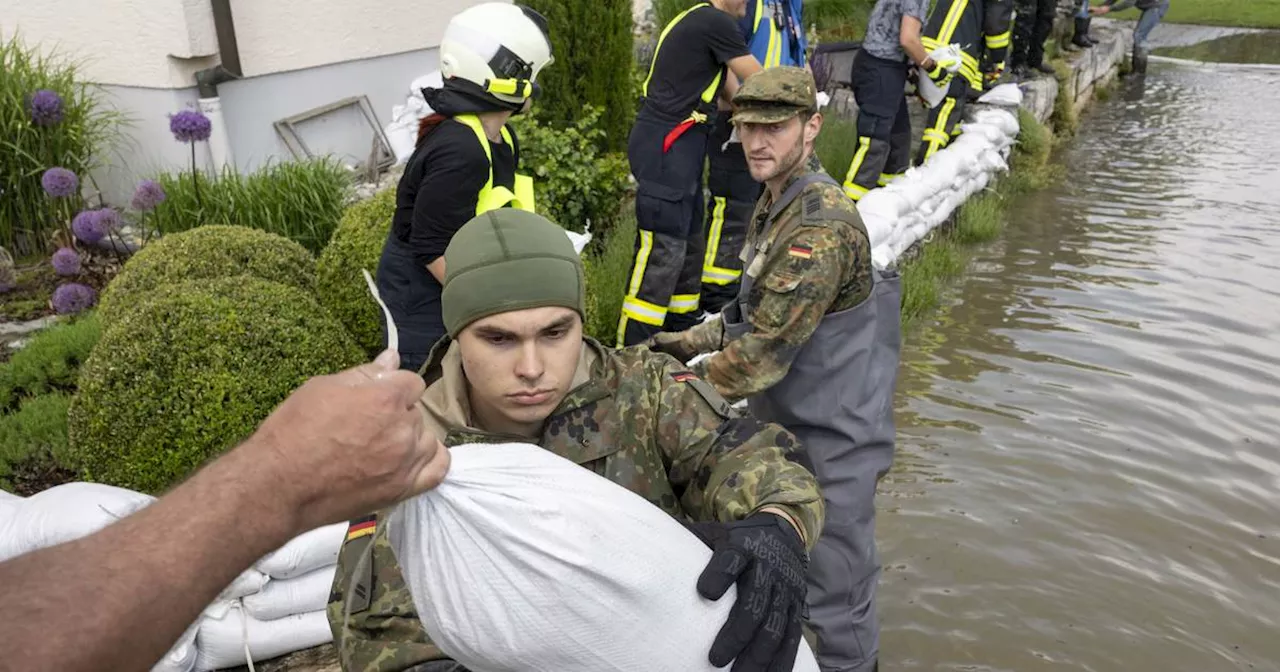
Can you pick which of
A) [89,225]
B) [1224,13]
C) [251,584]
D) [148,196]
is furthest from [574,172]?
[1224,13]

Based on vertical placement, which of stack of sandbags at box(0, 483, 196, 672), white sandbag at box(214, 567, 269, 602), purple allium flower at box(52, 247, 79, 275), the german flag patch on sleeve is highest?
the german flag patch on sleeve

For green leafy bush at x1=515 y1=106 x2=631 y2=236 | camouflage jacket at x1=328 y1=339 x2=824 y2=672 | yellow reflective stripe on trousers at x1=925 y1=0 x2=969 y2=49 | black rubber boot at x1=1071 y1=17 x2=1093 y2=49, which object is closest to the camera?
camouflage jacket at x1=328 y1=339 x2=824 y2=672

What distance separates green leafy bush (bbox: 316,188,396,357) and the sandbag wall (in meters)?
1.63

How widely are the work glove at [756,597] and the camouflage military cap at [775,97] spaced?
1972mm

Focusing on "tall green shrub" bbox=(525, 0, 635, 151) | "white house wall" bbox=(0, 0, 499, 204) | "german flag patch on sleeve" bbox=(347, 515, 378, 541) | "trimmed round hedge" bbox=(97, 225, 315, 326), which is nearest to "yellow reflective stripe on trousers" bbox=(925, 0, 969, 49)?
"tall green shrub" bbox=(525, 0, 635, 151)

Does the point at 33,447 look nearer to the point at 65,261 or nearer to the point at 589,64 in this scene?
the point at 65,261

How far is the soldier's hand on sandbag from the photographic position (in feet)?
3.09

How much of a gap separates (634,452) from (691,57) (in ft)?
11.4

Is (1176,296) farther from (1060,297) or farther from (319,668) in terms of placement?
(319,668)

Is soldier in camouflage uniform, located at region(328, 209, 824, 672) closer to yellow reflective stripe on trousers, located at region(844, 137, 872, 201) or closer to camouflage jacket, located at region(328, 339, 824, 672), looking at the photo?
camouflage jacket, located at region(328, 339, 824, 672)

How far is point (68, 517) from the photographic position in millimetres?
2633

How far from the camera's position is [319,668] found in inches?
111

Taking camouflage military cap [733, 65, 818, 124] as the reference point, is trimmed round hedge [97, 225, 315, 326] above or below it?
below

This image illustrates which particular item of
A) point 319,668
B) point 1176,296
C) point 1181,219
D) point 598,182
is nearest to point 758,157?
point 319,668
